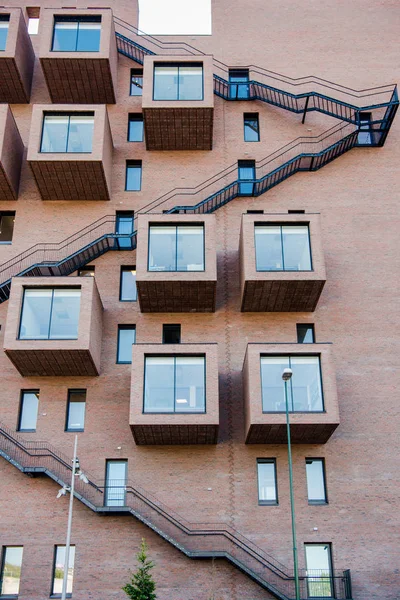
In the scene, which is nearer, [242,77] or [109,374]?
[109,374]

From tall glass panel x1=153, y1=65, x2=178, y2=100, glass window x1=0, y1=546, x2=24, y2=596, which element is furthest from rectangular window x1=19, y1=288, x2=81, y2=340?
tall glass panel x1=153, y1=65, x2=178, y2=100

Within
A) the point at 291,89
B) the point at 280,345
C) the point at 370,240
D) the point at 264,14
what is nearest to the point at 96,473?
the point at 280,345

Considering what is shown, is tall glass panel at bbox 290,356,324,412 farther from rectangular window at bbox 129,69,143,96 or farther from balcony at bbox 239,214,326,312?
rectangular window at bbox 129,69,143,96

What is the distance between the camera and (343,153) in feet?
132

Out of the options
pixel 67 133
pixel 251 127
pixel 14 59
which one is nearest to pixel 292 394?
pixel 251 127

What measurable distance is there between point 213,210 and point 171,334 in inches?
309

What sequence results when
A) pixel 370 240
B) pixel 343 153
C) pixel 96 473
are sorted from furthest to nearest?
pixel 343 153
pixel 370 240
pixel 96 473

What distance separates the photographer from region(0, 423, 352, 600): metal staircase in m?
29.6

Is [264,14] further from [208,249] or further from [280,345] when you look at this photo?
[280,345]

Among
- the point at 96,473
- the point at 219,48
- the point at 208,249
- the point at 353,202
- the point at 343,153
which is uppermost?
the point at 219,48

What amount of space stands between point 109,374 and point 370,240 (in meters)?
16.2

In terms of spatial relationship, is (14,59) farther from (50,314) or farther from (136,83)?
(50,314)

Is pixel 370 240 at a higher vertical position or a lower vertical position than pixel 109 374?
higher

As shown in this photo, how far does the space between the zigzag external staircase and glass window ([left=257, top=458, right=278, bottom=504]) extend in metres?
2.21
